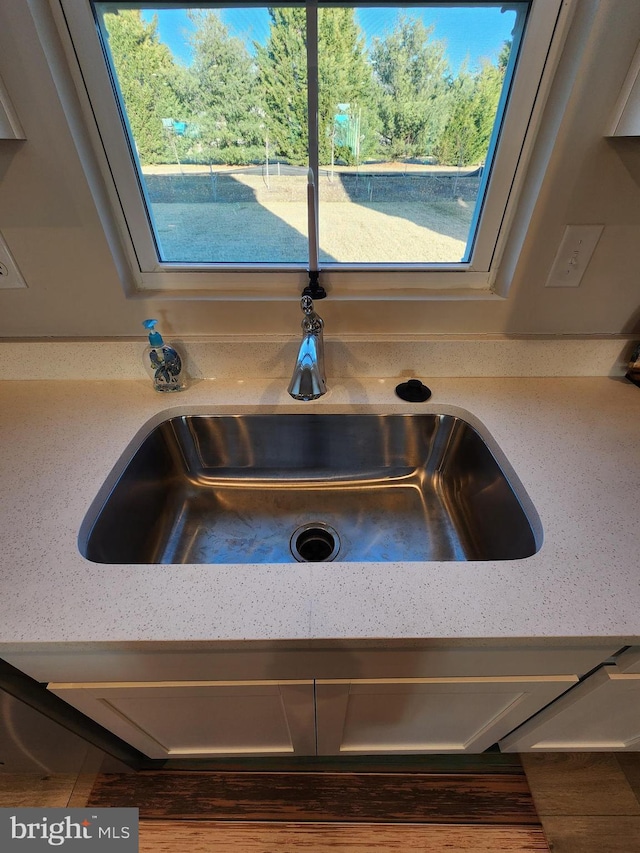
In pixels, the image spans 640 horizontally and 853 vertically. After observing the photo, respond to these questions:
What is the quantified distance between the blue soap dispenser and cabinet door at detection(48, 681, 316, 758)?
0.62 meters

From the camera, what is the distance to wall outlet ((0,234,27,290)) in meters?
0.85

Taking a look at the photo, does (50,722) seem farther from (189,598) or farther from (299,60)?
(299,60)

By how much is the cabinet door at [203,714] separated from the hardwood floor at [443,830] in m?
0.25

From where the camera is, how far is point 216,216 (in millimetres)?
906

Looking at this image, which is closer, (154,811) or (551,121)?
(551,121)

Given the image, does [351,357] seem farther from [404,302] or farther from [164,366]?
[164,366]

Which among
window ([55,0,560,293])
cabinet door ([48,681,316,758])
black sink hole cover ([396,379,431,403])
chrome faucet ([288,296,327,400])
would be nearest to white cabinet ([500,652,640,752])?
cabinet door ([48,681,316,758])

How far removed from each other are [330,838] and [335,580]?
0.93 meters

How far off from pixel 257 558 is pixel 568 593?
1.90ft

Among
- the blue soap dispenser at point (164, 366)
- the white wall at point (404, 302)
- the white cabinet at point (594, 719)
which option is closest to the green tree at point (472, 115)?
the white wall at point (404, 302)

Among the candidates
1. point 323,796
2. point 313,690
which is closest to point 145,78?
point 313,690

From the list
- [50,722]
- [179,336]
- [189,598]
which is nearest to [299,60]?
[179,336]

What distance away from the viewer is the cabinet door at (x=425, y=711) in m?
0.68

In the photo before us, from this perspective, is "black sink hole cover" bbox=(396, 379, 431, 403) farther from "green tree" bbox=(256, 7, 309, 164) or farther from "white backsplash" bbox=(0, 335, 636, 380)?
"green tree" bbox=(256, 7, 309, 164)
